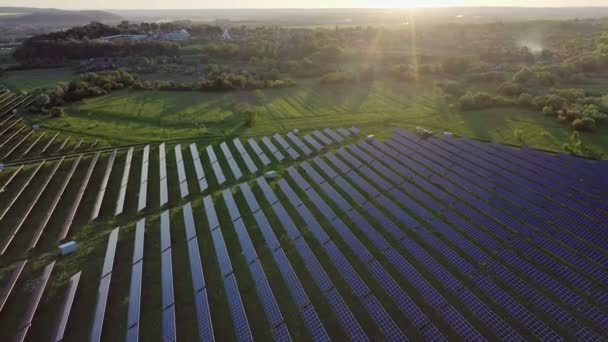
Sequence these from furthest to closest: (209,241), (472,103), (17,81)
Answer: (17,81) → (472,103) → (209,241)

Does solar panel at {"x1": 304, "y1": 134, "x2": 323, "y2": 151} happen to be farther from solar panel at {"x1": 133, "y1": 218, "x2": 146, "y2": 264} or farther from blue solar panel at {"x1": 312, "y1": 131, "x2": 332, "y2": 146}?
solar panel at {"x1": 133, "y1": 218, "x2": 146, "y2": 264}

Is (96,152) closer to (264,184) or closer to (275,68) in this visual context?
(264,184)

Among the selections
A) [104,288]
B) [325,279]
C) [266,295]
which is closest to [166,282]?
[104,288]

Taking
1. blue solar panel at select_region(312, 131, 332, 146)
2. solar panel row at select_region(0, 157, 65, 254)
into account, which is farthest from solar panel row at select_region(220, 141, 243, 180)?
solar panel row at select_region(0, 157, 65, 254)

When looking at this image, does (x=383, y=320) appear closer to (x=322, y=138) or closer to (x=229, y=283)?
(x=229, y=283)

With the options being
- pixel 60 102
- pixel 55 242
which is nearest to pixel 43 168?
pixel 55 242

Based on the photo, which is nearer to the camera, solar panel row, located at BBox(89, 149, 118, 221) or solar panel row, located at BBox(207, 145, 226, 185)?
solar panel row, located at BBox(89, 149, 118, 221)
